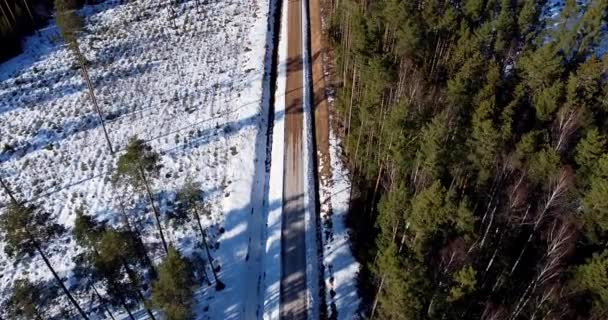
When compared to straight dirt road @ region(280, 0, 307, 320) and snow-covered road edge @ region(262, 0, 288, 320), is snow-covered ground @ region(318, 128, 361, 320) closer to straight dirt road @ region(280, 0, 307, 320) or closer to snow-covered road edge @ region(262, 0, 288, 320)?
straight dirt road @ region(280, 0, 307, 320)

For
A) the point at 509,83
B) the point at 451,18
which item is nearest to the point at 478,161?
the point at 509,83

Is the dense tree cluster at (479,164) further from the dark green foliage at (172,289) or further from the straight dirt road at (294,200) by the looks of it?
the dark green foliage at (172,289)

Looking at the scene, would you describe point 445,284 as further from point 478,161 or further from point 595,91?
point 595,91

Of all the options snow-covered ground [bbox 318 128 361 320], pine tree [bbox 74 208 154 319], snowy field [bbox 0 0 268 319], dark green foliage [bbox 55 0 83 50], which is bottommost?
snow-covered ground [bbox 318 128 361 320]

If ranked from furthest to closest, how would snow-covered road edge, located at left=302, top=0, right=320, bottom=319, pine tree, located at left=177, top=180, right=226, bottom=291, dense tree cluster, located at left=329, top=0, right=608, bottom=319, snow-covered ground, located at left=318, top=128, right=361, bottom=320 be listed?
snow-covered road edge, located at left=302, top=0, right=320, bottom=319 → snow-covered ground, located at left=318, top=128, right=361, bottom=320 → pine tree, located at left=177, top=180, right=226, bottom=291 → dense tree cluster, located at left=329, top=0, right=608, bottom=319

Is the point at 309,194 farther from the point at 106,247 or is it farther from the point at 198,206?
the point at 106,247

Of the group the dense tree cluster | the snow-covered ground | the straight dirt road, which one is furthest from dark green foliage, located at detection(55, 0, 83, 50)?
the snow-covered ground

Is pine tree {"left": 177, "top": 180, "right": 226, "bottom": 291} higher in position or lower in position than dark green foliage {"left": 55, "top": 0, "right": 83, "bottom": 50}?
lower

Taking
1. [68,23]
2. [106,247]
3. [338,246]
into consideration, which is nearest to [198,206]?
[338,246]
